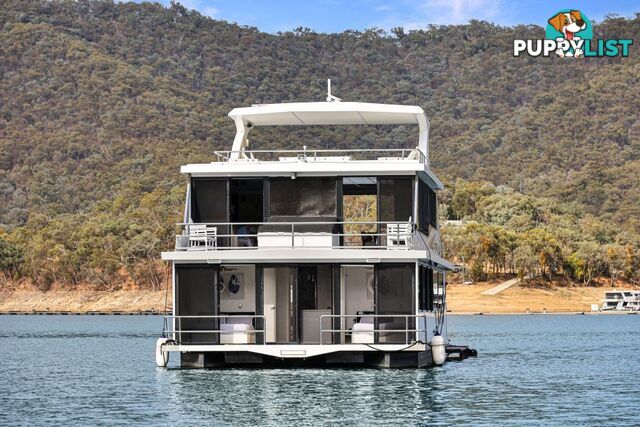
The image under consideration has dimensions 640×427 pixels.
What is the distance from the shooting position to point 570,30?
174m

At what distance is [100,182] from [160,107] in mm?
30533

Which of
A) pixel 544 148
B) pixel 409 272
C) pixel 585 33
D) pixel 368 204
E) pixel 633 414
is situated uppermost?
pixel 585 33

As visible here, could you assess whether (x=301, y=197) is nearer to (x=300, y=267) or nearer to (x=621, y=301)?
(x=300, y=267)

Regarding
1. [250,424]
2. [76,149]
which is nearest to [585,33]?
[76,149]

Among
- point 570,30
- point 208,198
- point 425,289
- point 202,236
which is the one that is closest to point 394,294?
point 425,289

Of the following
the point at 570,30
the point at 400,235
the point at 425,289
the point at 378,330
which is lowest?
the point at 378,330

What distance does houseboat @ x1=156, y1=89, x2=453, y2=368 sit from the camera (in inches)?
1142

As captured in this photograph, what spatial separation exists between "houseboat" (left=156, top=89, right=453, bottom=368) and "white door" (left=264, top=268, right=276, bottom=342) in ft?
0.08

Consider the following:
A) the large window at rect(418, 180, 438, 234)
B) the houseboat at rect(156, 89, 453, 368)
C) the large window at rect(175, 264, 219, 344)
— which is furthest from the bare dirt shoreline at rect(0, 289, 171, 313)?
the large window at rect(175, 264, 219, 344)

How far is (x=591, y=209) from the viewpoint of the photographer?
Answer: 145000mm

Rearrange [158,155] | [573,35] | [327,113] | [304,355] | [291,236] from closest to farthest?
[304,355], [291,236], [327,113], [158,155], [573,35]

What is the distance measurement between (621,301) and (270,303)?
80.6 m

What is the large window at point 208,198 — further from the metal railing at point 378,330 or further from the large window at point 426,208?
the large window at point 426,208

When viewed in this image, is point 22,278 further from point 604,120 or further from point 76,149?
point 604,120
